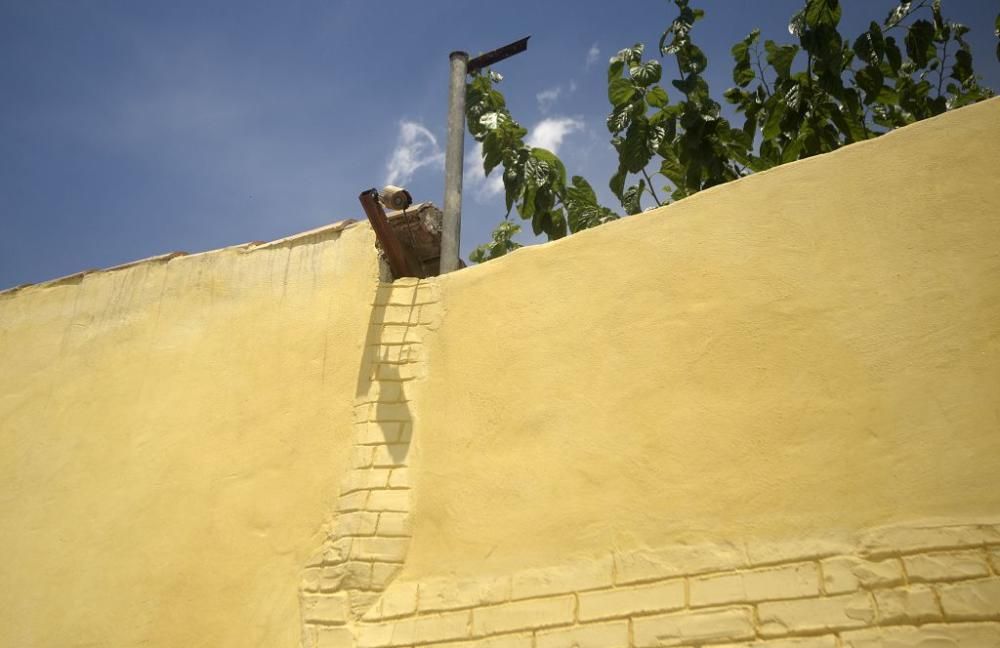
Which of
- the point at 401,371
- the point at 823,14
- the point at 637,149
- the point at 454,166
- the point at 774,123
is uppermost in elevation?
the point at 823,14

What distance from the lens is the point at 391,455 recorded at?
464 centimetres

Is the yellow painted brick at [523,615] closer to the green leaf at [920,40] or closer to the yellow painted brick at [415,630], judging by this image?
the yellow painted brick at [415,630]

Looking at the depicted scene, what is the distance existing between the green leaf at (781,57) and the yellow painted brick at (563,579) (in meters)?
4.66

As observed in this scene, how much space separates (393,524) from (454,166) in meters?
2.91

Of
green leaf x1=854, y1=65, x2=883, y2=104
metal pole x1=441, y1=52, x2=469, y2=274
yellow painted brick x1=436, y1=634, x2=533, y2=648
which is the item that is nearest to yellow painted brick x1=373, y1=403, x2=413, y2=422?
metal pole x1=441, y1=52, x2=469, y2=274

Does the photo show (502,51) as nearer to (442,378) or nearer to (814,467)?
→ (442,378)

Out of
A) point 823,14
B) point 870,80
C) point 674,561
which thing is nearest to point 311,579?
point 674,561

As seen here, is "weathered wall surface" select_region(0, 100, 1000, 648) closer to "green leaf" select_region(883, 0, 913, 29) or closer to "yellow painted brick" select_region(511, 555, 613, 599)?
"yellow painted brick" select_region(511, 555, 613, 599)

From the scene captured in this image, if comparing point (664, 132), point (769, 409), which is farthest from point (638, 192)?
point (769, 409)

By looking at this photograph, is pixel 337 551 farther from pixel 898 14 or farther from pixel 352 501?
pixel 898 14

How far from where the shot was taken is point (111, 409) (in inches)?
207

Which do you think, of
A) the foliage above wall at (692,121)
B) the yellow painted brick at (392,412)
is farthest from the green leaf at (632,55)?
the yellow painted brick at (392,412)

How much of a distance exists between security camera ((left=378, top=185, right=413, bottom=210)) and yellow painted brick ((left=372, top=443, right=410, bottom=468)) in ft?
4.84

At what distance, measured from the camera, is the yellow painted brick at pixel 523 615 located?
3.80m
